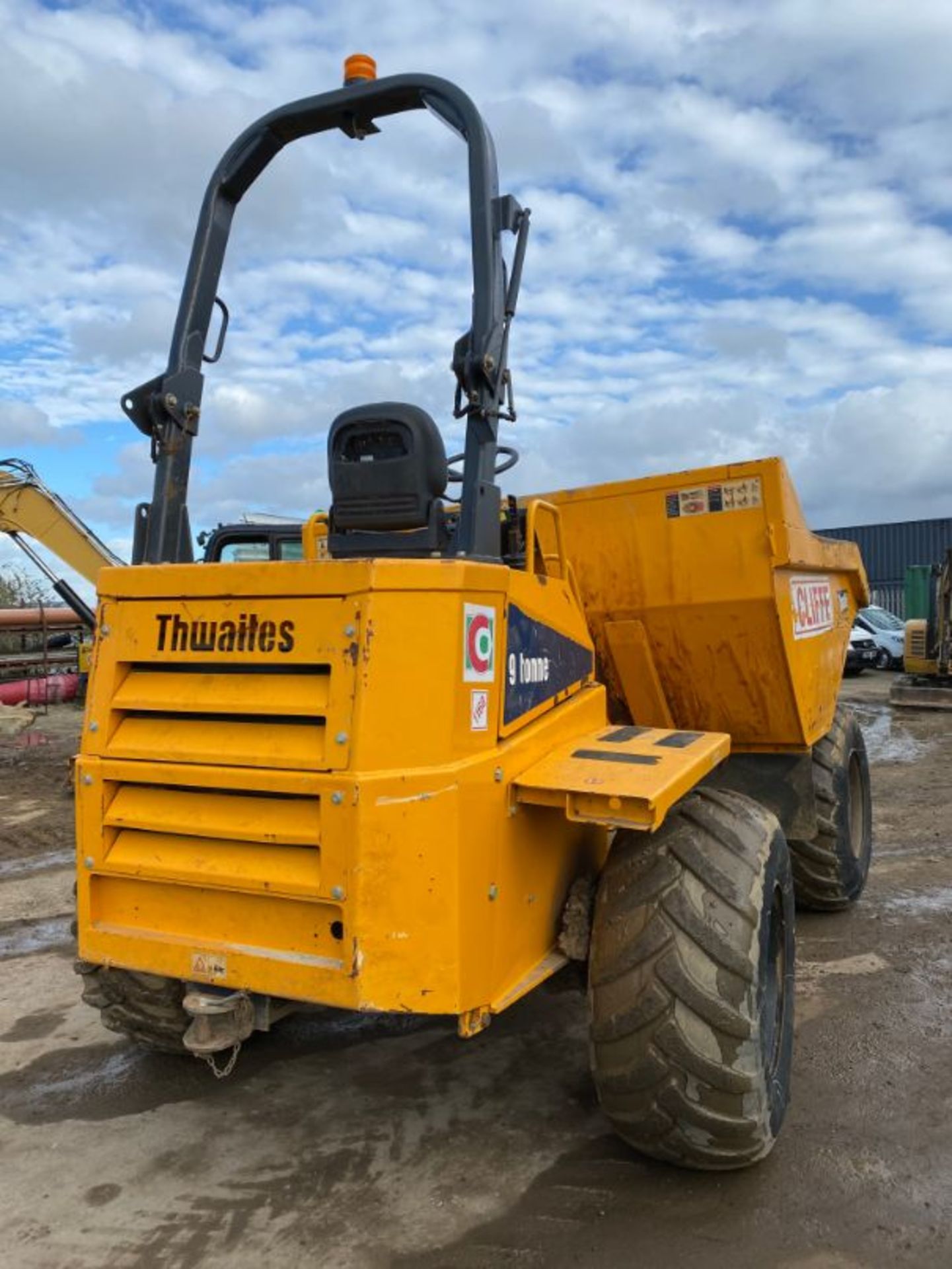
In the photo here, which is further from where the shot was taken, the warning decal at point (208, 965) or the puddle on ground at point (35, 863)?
the puddle on ground at point (35, 863)

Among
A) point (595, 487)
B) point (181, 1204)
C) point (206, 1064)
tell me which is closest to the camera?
point (181, 1204)

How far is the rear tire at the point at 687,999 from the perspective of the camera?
9.07 feet

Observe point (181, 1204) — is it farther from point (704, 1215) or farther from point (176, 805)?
point (704, 1215)

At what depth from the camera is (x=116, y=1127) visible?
11.3 feet

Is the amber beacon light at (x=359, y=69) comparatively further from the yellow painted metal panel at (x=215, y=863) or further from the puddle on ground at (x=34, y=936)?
the puddle on ground at (x=34, y=936)

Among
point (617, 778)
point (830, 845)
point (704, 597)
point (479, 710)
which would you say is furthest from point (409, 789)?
point (830, 845)

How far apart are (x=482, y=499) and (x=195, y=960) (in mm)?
1566

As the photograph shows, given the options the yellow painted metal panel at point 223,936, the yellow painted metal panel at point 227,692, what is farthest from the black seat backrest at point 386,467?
the yellow painted metal panel at point 223,936

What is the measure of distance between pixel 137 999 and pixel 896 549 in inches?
1382

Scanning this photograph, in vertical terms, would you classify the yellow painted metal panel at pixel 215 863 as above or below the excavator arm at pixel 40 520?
below

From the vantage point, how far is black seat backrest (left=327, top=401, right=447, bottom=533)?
300 centimetres

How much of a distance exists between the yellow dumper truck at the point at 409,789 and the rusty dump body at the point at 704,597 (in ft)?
2.72

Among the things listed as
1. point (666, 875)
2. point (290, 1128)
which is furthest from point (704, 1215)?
point (290, 1128)

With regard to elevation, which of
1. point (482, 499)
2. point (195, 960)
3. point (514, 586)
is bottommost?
point (195, 960)
